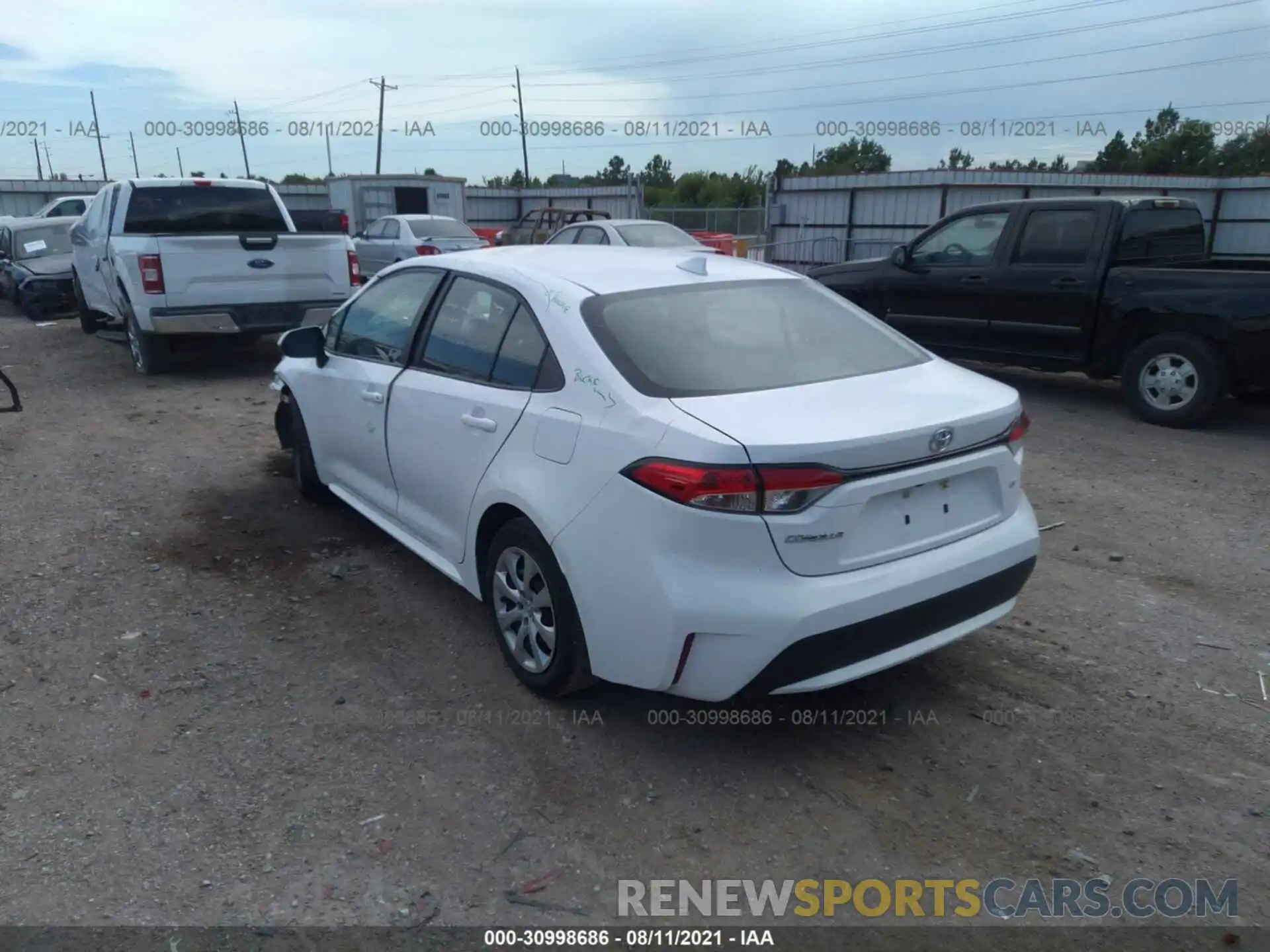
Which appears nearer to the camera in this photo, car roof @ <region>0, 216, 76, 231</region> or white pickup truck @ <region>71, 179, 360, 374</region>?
white pickup truck @ <region>71, 179, 360, 374</region>

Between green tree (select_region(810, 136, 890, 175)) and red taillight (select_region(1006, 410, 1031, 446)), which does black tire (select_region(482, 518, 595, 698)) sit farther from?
green tree (select_region(810, 136, 890, 175))

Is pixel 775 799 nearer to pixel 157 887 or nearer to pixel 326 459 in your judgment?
pixel 157 887

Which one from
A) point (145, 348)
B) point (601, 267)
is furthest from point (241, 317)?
point (601, 267)

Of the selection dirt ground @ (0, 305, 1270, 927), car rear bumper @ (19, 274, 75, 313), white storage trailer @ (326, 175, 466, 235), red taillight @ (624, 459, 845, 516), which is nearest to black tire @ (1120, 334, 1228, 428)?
dirt ground @ (0, 305, 1270, 927)

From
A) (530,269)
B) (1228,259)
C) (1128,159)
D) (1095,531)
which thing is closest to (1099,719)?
(1095,531)

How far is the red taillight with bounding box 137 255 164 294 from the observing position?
9234mm

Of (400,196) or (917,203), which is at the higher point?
(400,196)

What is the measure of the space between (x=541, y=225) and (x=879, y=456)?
2035 cm

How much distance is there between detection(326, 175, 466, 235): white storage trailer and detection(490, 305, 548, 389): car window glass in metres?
26.3

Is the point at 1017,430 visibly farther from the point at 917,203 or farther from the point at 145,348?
the point at 917,203

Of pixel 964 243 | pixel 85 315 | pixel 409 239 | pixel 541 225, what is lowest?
pixel 85 315

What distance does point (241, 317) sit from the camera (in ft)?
31.9

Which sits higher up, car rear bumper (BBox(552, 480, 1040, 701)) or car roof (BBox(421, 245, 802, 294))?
car roof (BBox(421, 245, 802, 294))

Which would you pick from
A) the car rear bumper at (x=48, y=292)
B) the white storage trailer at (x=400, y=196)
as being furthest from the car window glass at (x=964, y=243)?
the white storage trailer at (x=400, y=196)
